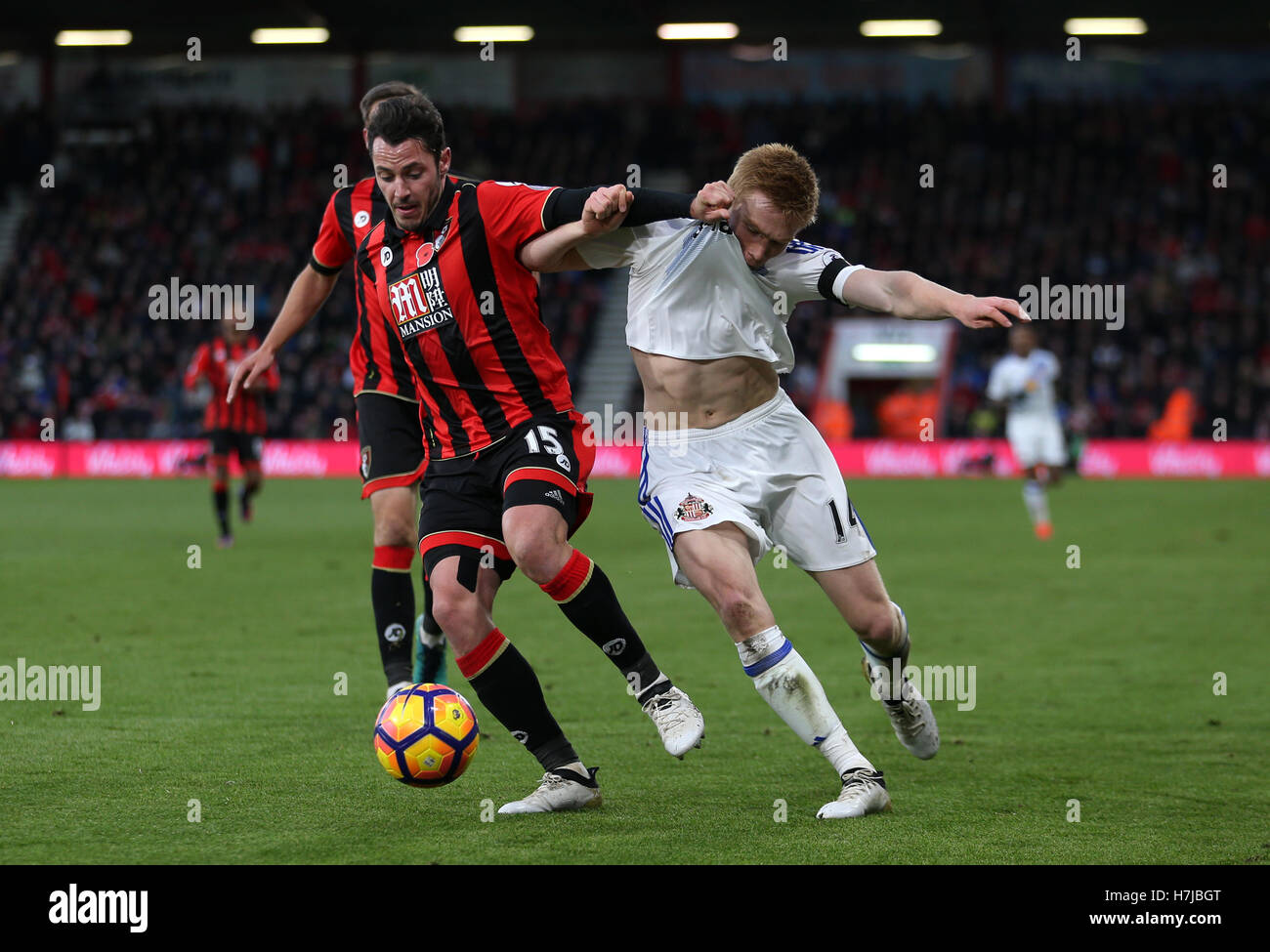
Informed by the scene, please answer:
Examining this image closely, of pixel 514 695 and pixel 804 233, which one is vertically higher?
pixel 804 233

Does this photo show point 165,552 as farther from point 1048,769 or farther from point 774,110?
point 774,110

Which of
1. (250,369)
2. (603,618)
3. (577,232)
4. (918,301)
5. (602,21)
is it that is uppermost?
(602,21)

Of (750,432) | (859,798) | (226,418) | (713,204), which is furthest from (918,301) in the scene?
(226,418)

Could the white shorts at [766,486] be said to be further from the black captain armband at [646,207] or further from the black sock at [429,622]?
the black sock at [429,622]

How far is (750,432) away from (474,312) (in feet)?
3.42

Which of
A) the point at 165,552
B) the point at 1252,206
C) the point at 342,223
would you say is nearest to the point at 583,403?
the point at 1252,206

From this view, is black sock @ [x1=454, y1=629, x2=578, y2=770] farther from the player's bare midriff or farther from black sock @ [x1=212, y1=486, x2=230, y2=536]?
black sock @ [x1=212, y1=486, x2=230, y2=536]

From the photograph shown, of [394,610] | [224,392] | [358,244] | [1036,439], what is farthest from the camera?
[1036,439]

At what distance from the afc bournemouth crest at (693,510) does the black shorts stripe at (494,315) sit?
55 centimetres

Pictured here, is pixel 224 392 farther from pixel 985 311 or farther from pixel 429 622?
pixel 985 311

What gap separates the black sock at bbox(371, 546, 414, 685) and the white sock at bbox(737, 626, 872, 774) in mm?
1887

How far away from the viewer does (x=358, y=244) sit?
6355 mm

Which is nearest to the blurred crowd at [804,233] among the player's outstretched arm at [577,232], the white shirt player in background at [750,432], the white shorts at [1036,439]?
the white shorts at [1036,439]

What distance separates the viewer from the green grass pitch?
470cm
